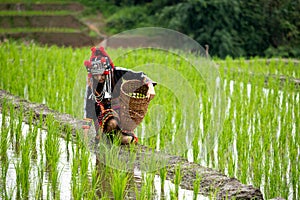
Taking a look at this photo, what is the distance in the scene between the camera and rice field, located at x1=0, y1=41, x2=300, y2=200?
352 cm

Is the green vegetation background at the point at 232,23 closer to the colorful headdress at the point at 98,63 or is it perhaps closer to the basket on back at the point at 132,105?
the basket on back at the point at 132,105

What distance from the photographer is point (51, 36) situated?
1625cm

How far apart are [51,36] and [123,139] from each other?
12.4 metres

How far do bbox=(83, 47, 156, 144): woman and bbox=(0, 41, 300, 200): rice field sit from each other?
22 cm

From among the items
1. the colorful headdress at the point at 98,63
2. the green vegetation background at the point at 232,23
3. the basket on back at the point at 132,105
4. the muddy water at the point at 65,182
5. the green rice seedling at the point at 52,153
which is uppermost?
the green vegetation background at the point at 232,23

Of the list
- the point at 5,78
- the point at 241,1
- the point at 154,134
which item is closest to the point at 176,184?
the point at 154,134

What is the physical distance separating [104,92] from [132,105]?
0.21 metres

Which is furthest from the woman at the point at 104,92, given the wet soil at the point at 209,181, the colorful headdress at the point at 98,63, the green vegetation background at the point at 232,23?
the green vegetation background at the point at 232,23

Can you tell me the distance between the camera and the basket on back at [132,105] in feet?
13.6

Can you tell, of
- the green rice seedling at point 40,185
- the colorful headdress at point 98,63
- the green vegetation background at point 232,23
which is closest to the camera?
the green rice seedling at point 40,185

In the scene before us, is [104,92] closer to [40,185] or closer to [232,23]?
[40,185]

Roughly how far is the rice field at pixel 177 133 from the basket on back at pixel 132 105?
211mm

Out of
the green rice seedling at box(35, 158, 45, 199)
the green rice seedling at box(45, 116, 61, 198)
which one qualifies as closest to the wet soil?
the green rice seedling at box(45, 116, 61, 198)

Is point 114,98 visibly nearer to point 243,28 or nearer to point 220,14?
point 220,14
